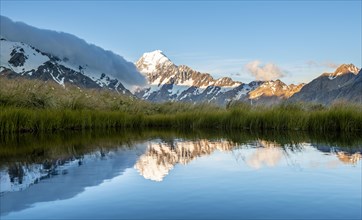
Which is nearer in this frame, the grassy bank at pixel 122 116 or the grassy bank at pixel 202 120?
the grassy bank at pixel 202 120

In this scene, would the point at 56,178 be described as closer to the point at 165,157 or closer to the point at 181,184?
the point at 181,184

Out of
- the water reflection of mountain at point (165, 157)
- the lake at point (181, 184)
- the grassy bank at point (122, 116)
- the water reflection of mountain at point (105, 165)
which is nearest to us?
the lake at point (181, 184)

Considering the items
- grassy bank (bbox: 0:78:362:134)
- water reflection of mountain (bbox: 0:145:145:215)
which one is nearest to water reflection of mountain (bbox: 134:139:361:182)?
water reflection of mountain (bbox: 0:145:145:215)

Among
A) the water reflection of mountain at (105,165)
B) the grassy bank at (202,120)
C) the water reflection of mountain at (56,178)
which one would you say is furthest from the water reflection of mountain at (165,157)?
the grassy bank at (202,120)

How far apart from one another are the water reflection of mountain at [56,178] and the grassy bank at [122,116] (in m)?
7.51

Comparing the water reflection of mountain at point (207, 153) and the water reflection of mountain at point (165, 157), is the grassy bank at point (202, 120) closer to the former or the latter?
the water reflection of mountain at point (207, 153)

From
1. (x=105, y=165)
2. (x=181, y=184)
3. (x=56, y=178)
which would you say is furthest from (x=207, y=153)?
(x=56, y=178)

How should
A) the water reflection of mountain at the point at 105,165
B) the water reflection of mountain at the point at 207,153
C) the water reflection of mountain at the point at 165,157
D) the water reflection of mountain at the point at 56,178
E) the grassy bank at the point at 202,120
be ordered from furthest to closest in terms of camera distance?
the grassy bank at the point at 202,120, the water reflection of mountain at the point at 207,153, the water reflection of mountain at the point at 165,157, the water reflection of mountain at the point at 105,165, the water reflection of mountain at the point at 56,178

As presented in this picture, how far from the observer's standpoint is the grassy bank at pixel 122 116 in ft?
49.5

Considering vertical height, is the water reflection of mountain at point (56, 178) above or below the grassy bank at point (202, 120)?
below

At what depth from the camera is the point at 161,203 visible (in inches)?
180

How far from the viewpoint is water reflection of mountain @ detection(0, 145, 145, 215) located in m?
4.80

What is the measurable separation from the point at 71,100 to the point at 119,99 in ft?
22.6

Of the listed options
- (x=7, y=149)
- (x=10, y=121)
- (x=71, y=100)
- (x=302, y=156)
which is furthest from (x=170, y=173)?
(x=71, y=100)
